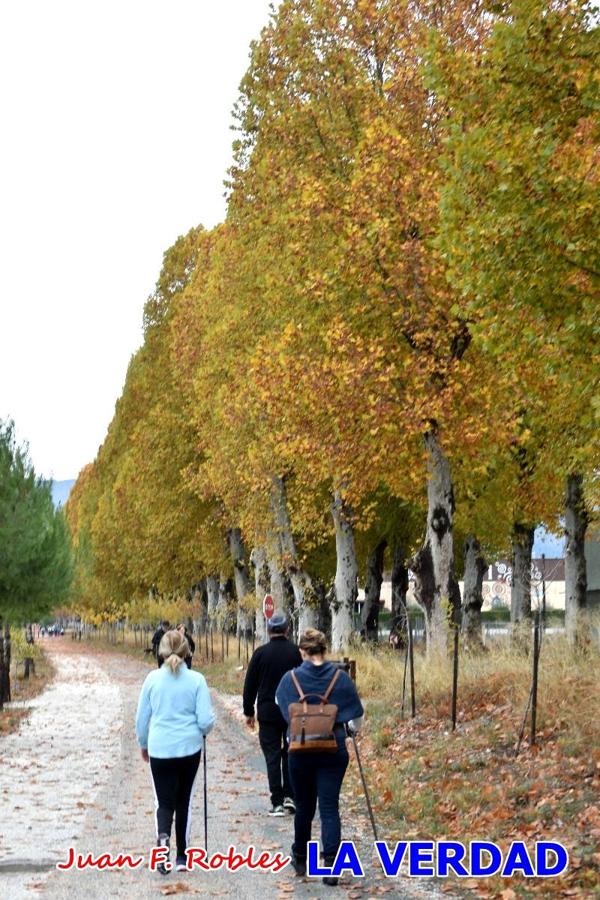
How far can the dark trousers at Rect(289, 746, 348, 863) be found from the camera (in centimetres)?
1076

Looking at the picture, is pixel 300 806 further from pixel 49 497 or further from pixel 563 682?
pixel 49 497

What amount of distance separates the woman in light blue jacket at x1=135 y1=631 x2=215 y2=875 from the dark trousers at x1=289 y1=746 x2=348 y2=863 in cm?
86

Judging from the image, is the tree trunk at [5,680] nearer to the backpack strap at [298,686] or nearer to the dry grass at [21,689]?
the dry grass at [21,689]

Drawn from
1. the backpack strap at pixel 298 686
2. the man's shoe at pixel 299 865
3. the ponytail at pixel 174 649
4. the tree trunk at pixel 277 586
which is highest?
the tree trunk at pixel 277 586

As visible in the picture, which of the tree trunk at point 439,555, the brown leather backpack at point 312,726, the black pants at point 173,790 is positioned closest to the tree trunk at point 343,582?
the tree trunk at point 439,555

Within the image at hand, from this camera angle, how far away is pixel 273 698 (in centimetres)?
1424

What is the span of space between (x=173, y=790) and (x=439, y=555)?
13.3 meters

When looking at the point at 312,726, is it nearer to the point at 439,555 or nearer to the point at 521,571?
the point at 439,555

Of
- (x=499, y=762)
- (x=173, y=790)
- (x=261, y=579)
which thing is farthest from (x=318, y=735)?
(x=261, y=579)

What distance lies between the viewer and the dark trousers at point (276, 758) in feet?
46.4

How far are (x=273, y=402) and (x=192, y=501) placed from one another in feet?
88.5

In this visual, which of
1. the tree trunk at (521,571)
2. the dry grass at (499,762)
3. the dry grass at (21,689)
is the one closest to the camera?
the dry grass at (499,762)

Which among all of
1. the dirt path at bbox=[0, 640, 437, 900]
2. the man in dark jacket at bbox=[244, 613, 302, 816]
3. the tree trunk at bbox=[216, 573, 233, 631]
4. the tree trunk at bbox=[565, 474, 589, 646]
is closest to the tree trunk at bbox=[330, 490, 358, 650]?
the dirt path at bbox=[0, 640, 437, 900]

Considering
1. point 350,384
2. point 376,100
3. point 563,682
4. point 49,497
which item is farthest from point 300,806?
point 49,497
